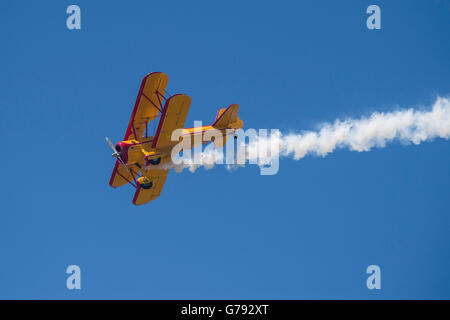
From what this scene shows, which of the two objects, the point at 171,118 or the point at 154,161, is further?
the point at 154,161

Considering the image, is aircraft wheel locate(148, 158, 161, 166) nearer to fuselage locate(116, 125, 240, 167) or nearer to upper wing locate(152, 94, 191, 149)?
fuselage locate(116, 125, 240, 167)

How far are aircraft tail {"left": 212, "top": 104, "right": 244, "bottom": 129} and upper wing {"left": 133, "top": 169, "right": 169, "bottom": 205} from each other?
4.20m

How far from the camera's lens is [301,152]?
29.8 meters

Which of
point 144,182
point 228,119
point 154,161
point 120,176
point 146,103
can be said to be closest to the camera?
point 154,161

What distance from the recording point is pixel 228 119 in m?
28.3

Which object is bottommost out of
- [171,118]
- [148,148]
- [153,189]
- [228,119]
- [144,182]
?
[144,182]

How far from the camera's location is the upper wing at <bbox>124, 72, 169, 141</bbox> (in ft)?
84.7

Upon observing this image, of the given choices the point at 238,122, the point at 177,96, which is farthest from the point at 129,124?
the point at 238,122

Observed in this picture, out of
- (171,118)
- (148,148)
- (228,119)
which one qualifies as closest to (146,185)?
(148,148)

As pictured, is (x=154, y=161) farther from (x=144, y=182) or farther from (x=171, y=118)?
(x=171, y=118)

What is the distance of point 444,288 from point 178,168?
230 ft

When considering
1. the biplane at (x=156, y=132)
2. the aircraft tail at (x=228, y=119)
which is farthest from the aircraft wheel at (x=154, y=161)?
the aircraft tail at (x=228, y=119)

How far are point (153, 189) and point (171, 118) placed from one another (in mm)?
5952
